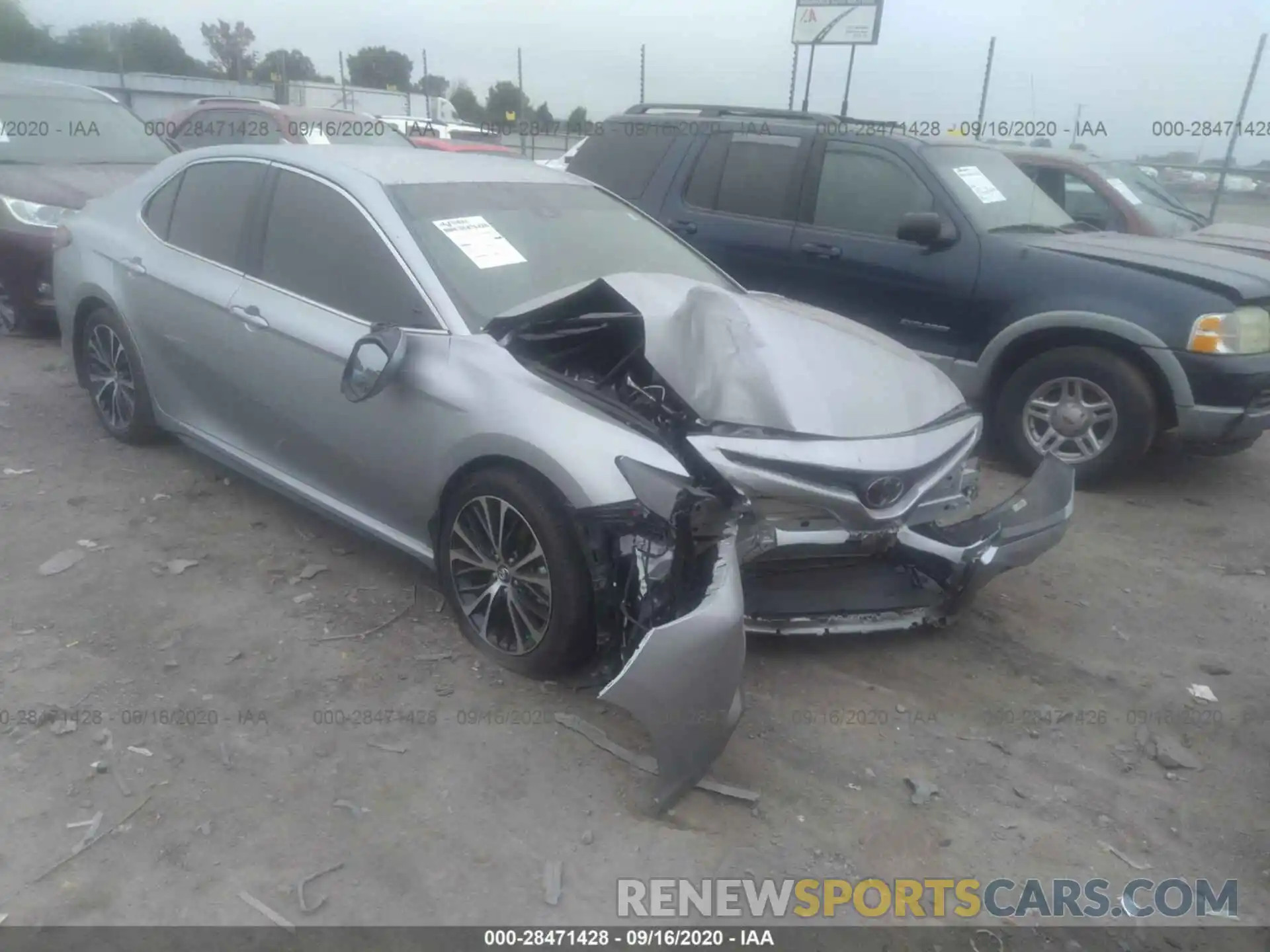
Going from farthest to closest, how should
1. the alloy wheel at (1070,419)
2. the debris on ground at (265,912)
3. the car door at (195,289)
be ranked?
the alloy wheel at (1070,419) < the car door at (195,289) < the debris on ground at (265,912)

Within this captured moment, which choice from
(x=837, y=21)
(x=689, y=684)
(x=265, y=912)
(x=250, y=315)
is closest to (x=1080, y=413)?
(x=689, y=684)

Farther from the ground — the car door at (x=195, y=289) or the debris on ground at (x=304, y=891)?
the car door at (x=195, y=289)

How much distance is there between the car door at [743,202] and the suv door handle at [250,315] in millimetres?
3207

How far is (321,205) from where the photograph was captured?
4.02 meters

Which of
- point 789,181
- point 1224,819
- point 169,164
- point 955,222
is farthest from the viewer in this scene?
point 789,181

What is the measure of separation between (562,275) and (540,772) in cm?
197

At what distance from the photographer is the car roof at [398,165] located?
405 centimetres

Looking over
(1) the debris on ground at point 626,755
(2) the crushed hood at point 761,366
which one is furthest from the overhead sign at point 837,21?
(1) the debris on ground at point 626,755

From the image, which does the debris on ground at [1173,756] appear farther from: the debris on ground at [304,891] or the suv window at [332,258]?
the suv window at [332,258]

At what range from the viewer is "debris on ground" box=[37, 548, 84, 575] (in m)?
4.13
